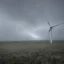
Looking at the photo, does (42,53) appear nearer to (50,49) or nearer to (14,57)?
(50,49)

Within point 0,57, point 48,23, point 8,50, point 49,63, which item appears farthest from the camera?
point 48,23

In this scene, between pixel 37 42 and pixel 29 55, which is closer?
pixel 29 55

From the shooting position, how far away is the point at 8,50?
10.1 meters

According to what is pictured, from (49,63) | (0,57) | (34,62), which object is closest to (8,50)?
(0,57)

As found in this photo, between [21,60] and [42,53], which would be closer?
[21,60]

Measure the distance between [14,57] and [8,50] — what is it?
117cm

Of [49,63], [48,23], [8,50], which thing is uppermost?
[48,23]

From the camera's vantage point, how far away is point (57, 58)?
8.95 meters

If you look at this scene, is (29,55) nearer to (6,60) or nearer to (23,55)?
(23,55)

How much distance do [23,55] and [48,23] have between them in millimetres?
3244

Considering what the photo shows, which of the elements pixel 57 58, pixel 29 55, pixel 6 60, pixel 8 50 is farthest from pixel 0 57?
pixel 57 58

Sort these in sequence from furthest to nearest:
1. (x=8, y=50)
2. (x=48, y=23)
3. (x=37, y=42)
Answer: (x=37, y=42)
(x=48, y=23)
(x=8, y=50)

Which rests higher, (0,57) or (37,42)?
(37,42)

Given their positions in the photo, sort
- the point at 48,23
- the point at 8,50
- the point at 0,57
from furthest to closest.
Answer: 1. the point at 48,23
2. the point at 8,50
3. the point at 0,57
